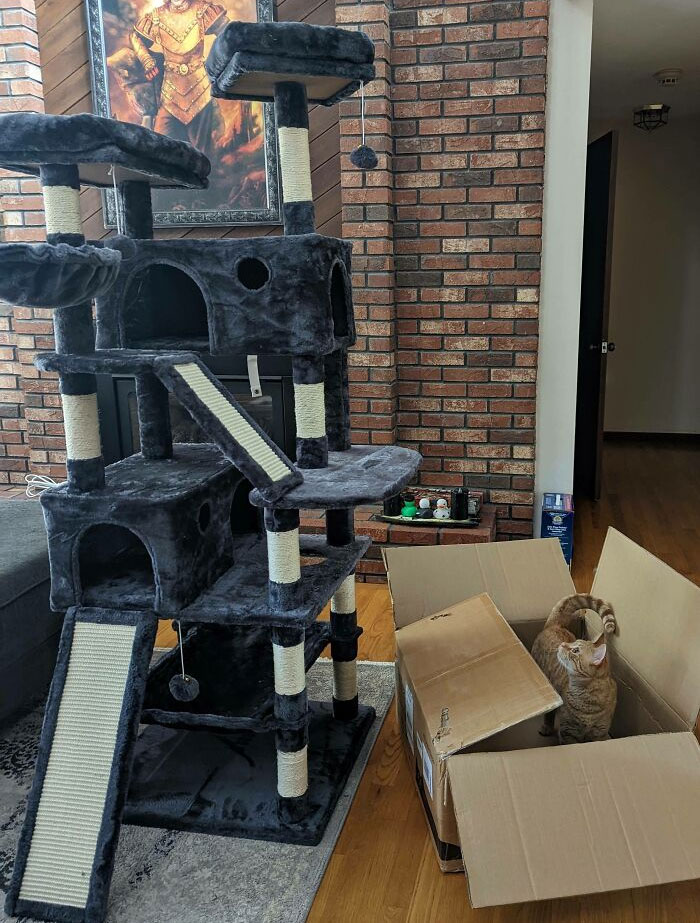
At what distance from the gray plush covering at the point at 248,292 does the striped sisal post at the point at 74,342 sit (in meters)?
0.14

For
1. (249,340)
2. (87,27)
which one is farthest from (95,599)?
(87,27)

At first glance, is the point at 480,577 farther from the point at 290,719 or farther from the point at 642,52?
the point at 642,52

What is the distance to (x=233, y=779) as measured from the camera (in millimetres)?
2023

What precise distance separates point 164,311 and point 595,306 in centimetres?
281

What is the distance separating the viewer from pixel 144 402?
81.4 inches

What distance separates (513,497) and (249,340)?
→ 1.87 meters

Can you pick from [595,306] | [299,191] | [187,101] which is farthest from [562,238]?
[299,191]

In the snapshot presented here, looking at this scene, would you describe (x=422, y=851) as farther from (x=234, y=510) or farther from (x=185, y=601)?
(x=234, y=510)

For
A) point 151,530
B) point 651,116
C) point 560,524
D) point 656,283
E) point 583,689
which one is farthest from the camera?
point 656,283

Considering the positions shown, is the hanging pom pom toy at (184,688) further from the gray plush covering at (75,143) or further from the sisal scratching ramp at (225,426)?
the gray plush covering at (75,143)

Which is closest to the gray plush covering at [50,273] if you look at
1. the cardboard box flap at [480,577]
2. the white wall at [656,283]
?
the cardboard box flap at [480,577]

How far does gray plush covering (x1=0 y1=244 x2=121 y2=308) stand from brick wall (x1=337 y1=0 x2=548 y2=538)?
180 centimetres

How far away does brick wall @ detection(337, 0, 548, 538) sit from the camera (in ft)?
10.2

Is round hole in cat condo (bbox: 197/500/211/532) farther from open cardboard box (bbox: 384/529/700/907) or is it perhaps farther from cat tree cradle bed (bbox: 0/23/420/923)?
open cardboard box (bbox: 384/529/700/907)
